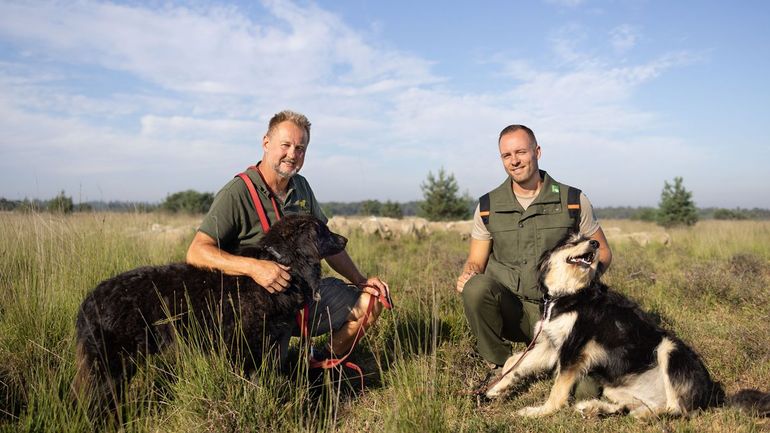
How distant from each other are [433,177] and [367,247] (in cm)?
1871

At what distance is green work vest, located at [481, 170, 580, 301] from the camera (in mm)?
4656

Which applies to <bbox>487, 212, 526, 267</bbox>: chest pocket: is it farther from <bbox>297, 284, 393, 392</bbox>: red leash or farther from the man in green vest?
<bbox>297, 284, 393, 392</bbox>: red leash

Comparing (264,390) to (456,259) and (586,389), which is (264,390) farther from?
(456,259)

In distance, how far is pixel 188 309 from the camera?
10.6 ft

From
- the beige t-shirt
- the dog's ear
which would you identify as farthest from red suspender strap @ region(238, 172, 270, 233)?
the dog's ear

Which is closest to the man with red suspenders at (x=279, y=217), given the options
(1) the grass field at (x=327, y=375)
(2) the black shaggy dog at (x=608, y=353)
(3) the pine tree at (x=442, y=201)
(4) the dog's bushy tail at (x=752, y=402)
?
(1) the grass field at (x=327, y=375)

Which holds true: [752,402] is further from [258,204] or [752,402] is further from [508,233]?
[258,204]

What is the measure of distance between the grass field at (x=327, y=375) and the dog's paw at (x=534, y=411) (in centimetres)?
9

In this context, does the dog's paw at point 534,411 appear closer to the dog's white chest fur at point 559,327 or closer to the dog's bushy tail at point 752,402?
the dog's white chest fur at point 559,327

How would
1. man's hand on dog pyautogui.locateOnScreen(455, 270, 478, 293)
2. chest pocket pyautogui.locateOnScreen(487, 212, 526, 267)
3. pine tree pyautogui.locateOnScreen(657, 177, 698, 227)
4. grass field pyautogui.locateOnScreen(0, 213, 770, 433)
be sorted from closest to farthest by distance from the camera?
grass field pyautogui.locateOnScreen(0, 213, 770, 433), man's hand on dog pyautogui.locateOnScreen(455, 270, 478, 293), chest pocket pyautogui.locateOnScreen(487, 212, 526, 267), pine tree pyautogui.locateOnScreen(657, 177, 698, 227)

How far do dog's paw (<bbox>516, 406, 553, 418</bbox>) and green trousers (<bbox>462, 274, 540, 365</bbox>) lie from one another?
0.82m

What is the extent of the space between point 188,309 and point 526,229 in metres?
3.23

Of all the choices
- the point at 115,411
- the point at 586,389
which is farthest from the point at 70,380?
the point at 586,389

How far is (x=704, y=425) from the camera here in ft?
11.5
